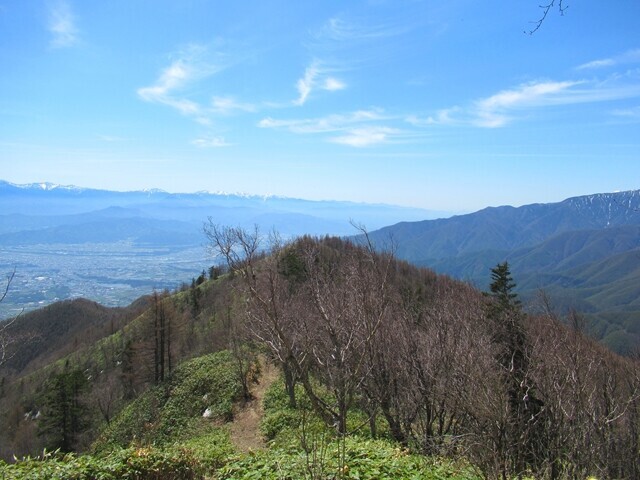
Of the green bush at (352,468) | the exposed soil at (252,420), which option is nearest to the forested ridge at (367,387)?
the green bush at (352,468)

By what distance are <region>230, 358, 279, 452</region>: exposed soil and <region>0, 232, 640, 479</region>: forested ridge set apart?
25.6 inches

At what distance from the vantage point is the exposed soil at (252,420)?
2129cm

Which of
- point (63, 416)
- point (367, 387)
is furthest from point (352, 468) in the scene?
point (63, 416)

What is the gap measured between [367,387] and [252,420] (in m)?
13.4

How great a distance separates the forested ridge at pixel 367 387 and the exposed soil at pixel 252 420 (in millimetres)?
651

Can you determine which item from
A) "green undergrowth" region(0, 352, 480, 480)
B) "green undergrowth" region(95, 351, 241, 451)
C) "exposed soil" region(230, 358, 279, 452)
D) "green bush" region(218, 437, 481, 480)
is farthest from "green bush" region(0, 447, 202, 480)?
"green undergrowth" region(95, 351, 241, 451)

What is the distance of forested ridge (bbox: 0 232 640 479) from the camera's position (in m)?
7.18

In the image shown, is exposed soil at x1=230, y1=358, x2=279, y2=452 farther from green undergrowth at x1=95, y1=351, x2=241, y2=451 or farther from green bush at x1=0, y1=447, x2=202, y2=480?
green bush at x1=0, y1=447, x2=202, y2=480

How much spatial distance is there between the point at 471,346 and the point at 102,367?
213 ft

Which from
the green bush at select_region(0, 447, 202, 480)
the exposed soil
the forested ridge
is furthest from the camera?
the exposed soil

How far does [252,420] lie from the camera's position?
24.5 metres

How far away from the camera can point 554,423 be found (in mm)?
10594

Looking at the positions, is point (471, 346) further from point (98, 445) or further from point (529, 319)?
point (98, 445)

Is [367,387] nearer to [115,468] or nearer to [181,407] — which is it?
[115,468]
